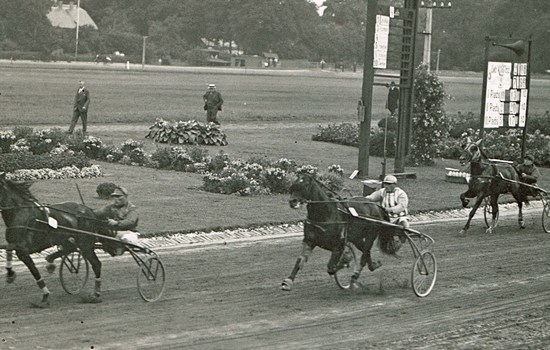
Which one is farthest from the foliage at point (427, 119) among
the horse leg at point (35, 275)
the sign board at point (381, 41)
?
the horse leg at point (35, 275)

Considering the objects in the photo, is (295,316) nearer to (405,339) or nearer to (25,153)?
(405,339)

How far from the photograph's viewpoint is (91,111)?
45625 mm

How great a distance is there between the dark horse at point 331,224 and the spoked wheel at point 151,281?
1613mm

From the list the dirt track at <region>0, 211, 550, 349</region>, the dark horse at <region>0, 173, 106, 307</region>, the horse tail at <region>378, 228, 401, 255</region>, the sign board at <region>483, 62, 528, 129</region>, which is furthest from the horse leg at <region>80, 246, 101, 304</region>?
the sign board at <region>483, 62, 528, 129</region>

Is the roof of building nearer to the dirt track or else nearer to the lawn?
the lawn

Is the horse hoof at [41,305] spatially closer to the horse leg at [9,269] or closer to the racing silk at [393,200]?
the horse leg at [9,269]

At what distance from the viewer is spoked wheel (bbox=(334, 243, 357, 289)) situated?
1357cm

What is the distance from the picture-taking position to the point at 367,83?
2659 cm

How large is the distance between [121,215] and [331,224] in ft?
8.74

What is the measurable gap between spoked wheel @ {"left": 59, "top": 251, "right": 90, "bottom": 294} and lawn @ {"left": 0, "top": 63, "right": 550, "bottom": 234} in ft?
12.1

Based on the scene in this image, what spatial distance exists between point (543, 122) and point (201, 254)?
97.2 feet

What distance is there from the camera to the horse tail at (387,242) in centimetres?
Result: 1387

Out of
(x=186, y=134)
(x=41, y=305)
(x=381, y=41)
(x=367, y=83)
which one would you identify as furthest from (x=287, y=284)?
(x=186, y=134)

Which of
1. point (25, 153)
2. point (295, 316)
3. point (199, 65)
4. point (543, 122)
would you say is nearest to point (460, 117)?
point (543, 122)
